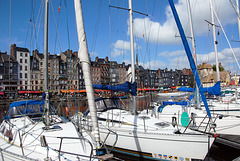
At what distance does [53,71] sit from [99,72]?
785 inches

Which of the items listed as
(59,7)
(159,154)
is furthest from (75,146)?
(59,7)

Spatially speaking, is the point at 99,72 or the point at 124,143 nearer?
the point at 124,143

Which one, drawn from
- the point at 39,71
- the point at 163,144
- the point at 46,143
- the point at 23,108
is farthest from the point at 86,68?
the point at 39,71

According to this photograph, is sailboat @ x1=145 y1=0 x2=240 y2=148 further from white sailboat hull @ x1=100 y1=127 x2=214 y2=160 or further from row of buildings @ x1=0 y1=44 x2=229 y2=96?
row of buildings @ x1=0 y1=44 x2=229 y2=96

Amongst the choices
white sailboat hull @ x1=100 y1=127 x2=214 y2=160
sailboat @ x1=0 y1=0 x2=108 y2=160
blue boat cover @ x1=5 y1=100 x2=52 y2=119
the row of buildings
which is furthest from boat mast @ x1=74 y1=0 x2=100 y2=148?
the row of buildings

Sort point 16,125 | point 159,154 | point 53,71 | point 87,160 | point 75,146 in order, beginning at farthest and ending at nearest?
point 53,71
point 16,125
point 159,154
point 75,146
point 87,160

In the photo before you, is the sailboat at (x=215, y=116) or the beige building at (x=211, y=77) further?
the beige building at (x=211, y=77)

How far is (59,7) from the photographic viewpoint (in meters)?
11.0

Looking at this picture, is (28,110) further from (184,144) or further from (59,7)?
(184,144)

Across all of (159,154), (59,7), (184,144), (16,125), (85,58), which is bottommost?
(159,154)

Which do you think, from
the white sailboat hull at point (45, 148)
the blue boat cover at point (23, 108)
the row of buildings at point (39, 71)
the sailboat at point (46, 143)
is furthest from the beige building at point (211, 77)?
the white sailboat hull at point (45, 148)

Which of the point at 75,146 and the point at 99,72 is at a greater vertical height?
the point at 99,72

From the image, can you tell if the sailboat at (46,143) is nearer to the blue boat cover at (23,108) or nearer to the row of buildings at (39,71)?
the blue boat cover at (23,108)

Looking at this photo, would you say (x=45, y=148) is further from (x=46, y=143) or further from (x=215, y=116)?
(x=215, y=116)
